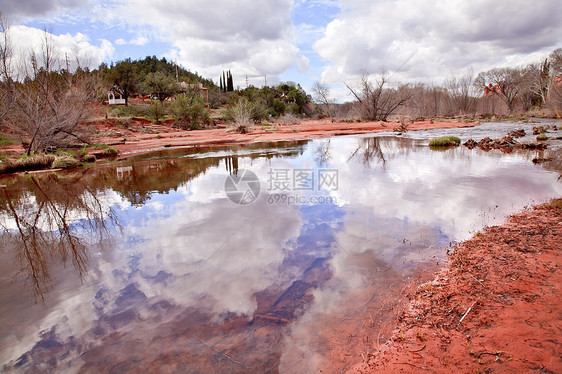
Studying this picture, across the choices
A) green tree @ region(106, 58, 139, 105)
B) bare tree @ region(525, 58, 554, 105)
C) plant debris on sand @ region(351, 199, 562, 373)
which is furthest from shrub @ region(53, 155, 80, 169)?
bare tree @ region(525, 58, 554, 105)

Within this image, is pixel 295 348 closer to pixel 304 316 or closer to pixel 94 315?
pixel 304 316

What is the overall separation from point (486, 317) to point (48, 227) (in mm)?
7619

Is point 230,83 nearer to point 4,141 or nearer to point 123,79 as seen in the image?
point 123,79

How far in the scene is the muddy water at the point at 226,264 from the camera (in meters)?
2.81

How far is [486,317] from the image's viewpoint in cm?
270

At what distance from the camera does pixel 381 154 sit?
A: 47.1ft

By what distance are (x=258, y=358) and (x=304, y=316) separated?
699 millimetres

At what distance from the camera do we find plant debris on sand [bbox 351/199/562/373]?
224cm

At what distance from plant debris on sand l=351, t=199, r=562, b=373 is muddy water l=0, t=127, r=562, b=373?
0.93ft

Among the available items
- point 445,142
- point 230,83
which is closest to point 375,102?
point 445,142

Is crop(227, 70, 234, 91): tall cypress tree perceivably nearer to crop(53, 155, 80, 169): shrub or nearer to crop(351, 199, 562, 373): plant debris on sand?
crop(53, 155, 80, 169): shrub

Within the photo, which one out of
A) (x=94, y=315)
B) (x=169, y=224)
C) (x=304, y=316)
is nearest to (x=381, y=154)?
(x=169, y=224)

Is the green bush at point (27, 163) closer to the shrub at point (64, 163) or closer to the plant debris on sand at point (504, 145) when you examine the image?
the shrub at point (64, 163)

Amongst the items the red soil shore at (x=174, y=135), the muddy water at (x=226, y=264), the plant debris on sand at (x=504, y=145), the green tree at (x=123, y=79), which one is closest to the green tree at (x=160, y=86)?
the green tree at (x=123, y=79)
